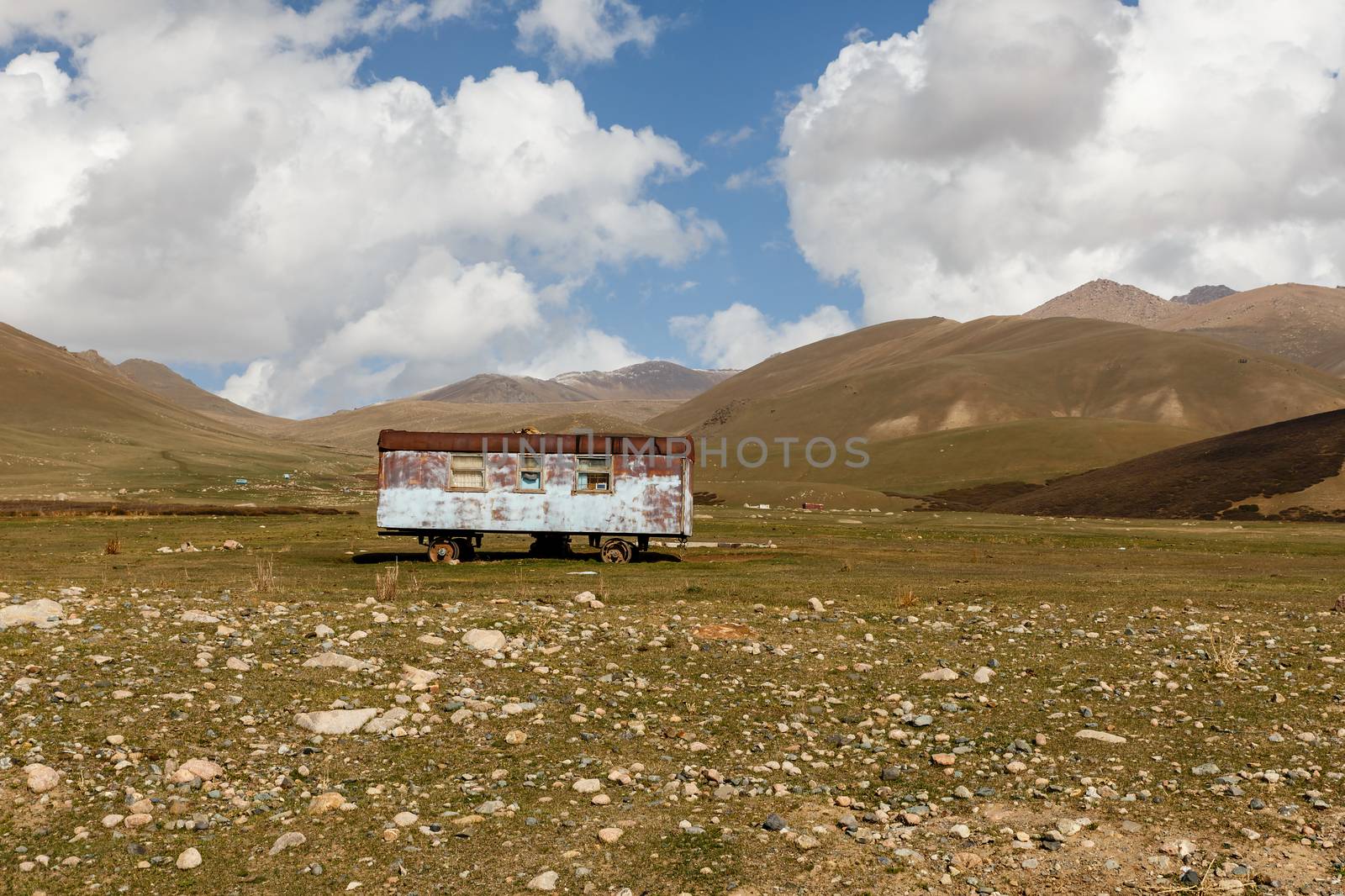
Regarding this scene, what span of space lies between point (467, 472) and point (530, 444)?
7.26ft

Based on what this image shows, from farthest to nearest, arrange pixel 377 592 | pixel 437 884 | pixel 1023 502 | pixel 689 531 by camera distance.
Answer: pixel 1023 502 → pixel 689 531 → pixel 377 592 → pixel 437 884

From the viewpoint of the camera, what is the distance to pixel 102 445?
122 meters

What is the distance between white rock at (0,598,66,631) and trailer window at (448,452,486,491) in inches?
680

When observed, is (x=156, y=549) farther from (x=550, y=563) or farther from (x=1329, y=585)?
(x=1329, y=585)

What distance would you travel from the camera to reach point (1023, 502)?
88562 mm

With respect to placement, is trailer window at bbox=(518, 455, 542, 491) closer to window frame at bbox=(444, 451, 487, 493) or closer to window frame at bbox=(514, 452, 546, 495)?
window frame at bbox=(514, 452, 546, 495)

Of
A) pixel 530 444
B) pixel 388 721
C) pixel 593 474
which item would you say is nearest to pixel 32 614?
pixel 388 721

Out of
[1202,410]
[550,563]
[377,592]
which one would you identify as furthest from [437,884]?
[1202,410]

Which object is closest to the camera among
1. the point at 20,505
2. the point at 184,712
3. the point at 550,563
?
the point at 184,712

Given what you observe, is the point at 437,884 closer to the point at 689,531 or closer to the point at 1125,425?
the point at 689,531

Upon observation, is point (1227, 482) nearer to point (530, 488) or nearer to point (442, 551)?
point (530, 488)

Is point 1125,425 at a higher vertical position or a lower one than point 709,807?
higher

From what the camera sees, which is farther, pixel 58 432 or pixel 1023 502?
pixel 58 432

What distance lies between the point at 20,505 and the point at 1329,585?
55.2 metres
